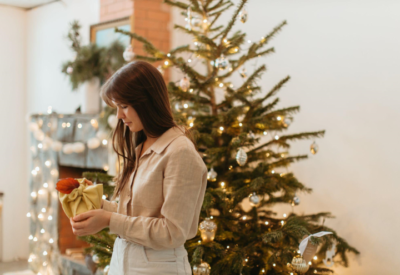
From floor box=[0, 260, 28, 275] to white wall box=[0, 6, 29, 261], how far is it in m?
0.14

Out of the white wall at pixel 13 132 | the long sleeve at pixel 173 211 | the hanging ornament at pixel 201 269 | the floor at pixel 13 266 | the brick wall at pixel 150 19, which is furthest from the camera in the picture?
the white wall at pixel 13 132

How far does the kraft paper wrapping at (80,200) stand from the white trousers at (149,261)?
0.47ft

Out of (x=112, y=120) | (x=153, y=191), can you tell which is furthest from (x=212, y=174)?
(x=112, y=120)

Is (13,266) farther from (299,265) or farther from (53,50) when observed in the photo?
(299,265)

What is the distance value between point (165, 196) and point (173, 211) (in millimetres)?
45

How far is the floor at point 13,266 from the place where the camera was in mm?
4943

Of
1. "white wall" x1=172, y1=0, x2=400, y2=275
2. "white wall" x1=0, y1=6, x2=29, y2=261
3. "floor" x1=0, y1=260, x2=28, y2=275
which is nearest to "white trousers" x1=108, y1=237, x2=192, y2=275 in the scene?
"white wall" x1=172, y1=0, x2=400, y2=275


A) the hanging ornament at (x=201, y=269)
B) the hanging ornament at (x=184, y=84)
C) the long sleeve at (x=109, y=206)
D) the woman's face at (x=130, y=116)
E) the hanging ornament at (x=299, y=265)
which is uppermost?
the hanging ornament at (x=184, y=84)

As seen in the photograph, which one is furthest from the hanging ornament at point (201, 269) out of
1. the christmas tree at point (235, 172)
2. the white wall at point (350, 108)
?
the white wall at point (350, 108)

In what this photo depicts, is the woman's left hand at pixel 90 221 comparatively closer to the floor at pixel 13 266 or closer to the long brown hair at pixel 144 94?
the long brown hair at pixel 144 94

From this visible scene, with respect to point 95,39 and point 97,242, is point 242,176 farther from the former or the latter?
point 95,39

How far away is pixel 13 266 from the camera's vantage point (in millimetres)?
5113

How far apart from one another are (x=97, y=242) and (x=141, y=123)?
0.99 m

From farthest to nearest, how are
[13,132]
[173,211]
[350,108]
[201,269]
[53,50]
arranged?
[13,132], [53,50], [350,108], [201,269], [173,211]
